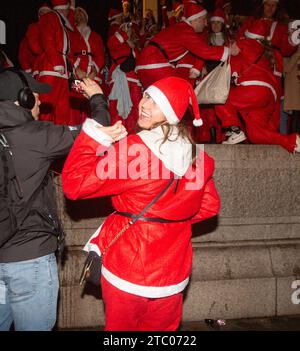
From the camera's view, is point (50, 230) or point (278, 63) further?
point (278, 63)

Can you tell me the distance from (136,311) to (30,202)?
95cm

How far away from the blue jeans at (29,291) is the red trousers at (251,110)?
3551 millimetres

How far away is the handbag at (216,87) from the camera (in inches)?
191

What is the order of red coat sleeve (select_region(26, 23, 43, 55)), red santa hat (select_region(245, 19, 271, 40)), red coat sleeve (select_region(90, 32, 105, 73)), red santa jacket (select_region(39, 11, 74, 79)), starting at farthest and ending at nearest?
red coat sleeve (select_region(90, 32, 105, 73)), red coat sleeve (select_region(26, 23, 43, 55)), red santa jacket (select_region(39, 11, 74, 79)), red santa hat (select_region(245, 19, 271, 40))

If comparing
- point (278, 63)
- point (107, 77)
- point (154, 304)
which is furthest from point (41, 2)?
point (154, 304)

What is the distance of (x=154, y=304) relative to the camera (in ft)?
8.75

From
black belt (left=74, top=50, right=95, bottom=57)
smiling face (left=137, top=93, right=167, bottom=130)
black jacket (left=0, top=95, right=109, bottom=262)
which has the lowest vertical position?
black jacket (left=0, top=95, right=109, bottom=262)

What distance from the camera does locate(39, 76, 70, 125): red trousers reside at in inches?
256

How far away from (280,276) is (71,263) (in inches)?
94.0

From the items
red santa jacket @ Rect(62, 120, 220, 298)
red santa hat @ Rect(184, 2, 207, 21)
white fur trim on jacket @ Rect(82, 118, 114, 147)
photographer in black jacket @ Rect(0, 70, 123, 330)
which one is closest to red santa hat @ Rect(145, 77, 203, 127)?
red santa jacket @ Rect(62, 120, 220, 298)

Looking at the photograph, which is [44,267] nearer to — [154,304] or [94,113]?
[154,304]

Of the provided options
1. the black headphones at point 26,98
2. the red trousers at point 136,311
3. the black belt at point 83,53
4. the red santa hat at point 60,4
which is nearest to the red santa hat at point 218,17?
the black belt at point 83,53

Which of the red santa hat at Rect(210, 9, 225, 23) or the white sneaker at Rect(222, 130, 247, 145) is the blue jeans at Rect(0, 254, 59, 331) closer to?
the white sneaker at Rect(222, 130, 247, 145)

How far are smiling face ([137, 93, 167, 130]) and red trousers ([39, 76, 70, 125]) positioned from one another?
4.14m
